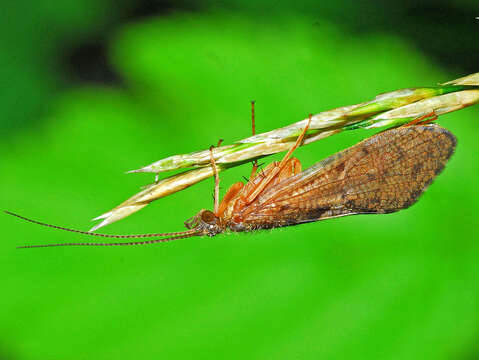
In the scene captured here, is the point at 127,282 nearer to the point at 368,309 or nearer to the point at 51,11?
the point at 368,309

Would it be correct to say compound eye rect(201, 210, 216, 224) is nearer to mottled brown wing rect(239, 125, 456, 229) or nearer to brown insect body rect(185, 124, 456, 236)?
brown insect body rect(185, 124, 456, 236)

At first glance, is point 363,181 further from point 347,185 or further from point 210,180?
point 210,180

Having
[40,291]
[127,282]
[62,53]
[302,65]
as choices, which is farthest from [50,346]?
[302,65]

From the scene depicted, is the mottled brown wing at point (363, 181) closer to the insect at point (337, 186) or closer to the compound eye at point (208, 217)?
the insect at point (337, 186)

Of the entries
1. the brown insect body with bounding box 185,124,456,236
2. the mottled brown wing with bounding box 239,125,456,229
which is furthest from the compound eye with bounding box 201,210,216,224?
the mottled brown wing with bounding box 239,125,456,229

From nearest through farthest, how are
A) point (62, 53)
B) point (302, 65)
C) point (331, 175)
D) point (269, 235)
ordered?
point (331, 175), point (269, 235), point (302, 65), point (62, 53)

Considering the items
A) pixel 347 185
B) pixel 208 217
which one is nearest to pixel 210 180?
pixel 208 217

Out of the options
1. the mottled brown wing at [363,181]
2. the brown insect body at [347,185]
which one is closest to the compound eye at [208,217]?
the brown insect body at [347,185]
